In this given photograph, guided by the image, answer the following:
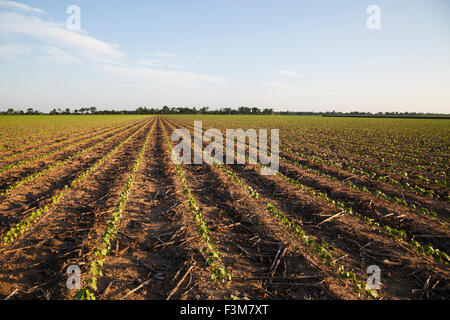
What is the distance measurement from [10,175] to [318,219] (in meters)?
13.1

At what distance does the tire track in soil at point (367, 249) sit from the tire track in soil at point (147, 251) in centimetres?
342

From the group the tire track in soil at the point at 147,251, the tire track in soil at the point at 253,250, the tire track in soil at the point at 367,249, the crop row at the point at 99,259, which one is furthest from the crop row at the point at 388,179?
the crop row at the point at 99,259

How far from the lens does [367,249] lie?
4.93 metres

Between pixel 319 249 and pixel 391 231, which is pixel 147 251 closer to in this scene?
pixel 319 249

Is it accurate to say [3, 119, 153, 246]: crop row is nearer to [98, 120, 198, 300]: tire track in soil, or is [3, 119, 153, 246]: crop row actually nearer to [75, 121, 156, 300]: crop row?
[75, 121, 156, 300]: crop row

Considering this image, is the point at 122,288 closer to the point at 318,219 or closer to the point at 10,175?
the point at 318,219

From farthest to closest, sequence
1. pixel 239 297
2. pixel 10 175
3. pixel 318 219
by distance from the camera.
Result: 1. pixel 10 175
2. pixel 318 219
3. pixel 239 297

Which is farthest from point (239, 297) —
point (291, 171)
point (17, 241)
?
point (291, 171)

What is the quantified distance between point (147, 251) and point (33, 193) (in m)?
6.08

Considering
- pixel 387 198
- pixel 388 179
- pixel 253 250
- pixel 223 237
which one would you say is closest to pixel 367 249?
pixel 253 250

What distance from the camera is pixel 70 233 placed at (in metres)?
5.39

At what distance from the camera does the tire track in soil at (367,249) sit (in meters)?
4.02

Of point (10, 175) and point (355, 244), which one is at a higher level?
point (10, 175)

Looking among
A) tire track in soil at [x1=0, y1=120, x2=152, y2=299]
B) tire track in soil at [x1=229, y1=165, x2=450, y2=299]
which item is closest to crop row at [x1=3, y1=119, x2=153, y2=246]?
tire track in soil at [x1=0, y1=120, x2=152, y2=299]
